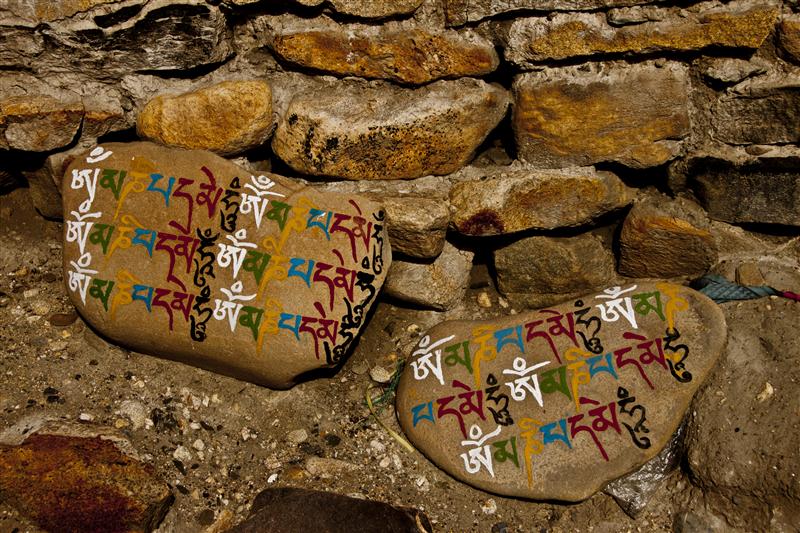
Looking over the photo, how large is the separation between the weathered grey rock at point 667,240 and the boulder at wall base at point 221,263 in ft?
2.66

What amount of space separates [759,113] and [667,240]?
1.57 feet

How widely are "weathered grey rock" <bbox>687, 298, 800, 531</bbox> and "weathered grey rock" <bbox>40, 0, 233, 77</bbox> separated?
5.75 feet

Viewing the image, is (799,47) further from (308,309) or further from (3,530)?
(3,530)

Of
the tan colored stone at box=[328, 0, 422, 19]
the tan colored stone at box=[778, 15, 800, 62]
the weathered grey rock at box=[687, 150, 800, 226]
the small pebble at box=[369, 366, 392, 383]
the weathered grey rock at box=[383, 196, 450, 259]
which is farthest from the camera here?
the small pebble at box=[369, 366, 392, 383]

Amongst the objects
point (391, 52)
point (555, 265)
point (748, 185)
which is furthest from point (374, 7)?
point (748, 185)

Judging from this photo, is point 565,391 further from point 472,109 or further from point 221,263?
point 221,263

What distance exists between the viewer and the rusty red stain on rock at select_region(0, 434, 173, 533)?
2182 millimetres

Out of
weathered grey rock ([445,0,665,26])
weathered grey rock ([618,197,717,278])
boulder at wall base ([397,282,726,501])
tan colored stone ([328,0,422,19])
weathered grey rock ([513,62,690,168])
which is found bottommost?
boulder at wall base ([397,282,726,501])

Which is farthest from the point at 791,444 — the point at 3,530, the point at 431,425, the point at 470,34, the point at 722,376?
the point at 3,530

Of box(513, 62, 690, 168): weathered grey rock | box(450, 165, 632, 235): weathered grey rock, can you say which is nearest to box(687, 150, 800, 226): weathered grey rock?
box(513, 62, 690, 168): weathered grey rock

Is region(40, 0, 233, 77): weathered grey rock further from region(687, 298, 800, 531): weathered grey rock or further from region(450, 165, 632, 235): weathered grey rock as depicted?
region(687, 298, 800, 531): weathered grey rock

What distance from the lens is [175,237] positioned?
2.54m

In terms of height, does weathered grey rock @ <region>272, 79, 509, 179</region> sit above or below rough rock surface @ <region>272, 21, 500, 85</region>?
below

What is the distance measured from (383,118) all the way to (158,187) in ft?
2.47
